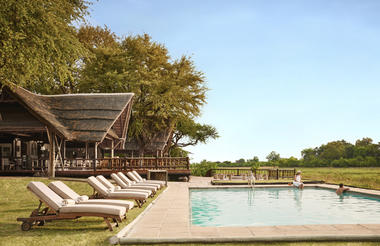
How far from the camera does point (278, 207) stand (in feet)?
47.6

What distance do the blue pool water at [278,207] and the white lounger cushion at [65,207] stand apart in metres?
4.50

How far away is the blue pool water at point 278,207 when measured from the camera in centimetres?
1162

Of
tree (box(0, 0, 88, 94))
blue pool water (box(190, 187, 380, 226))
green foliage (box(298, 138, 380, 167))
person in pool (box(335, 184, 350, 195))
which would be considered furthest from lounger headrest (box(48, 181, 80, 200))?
green foliage (box(298, 138, 380, 167))

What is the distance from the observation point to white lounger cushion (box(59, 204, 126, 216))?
24.1 feet

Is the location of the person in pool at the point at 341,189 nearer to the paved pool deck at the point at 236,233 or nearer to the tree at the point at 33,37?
the paved pool deck at the point at 236,233

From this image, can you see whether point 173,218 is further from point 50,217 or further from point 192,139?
point 192,139

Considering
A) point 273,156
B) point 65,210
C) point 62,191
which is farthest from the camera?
point 273,156

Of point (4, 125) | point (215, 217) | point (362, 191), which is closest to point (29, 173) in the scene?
point (4, 125)

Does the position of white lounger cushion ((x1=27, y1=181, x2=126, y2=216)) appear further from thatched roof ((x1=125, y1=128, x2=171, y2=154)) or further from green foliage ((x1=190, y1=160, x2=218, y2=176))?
thatched roof ((x1=125, y1=128, x2=171, y2=154))

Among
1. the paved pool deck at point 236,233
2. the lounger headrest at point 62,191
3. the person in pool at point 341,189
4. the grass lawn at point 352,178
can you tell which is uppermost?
the lounger headrest at point 62,191

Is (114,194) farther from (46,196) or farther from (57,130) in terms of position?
(57,130)

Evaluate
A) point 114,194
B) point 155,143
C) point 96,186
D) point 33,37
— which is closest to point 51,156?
point 33,37

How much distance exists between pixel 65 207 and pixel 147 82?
28989 mm

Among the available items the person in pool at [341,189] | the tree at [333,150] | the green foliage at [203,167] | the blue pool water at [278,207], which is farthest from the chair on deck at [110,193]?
the tree at [333,150]
